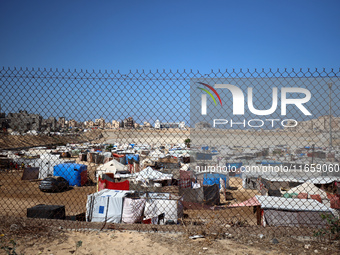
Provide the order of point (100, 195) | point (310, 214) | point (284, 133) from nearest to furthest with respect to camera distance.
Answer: point (310, 214) → point (284, 133) → point (100, 195)

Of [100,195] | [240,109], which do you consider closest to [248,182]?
[100,195]

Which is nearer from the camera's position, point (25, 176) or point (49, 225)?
point (49, 225)

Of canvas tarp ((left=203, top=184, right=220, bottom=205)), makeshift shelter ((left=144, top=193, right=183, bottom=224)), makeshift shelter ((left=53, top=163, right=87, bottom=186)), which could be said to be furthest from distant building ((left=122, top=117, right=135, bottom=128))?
makeshift shelter ((left=53, top=163, right=87, bottom=186))

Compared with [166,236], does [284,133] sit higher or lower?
higher

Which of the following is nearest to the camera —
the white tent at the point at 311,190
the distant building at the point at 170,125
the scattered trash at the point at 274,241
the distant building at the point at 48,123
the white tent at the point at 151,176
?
the scattered trash at the point at 274,241

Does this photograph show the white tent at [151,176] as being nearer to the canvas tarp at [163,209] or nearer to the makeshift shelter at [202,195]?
the makeshift shelter at [202,195]

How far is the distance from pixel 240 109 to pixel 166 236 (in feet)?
10.1

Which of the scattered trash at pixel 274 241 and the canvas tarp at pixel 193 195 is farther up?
the scattered trash at pixel 274 241

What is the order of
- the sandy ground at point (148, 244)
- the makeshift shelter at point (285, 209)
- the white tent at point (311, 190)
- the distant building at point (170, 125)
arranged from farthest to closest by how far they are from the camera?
the white tent at point (311, 190) → the makeshift shelter at point (285, 209) → the distant building at point (170, 125) → the sandy ground at point (148, 244)

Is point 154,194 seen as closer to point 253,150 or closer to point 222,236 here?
point 222,236

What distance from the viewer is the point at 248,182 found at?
67.1ft

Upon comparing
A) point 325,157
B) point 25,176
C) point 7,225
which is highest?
point 325,157

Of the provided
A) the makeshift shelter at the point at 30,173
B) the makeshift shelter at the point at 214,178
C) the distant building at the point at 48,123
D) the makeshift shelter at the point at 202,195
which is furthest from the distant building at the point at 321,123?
the makeshift shelter at the point at 30,173

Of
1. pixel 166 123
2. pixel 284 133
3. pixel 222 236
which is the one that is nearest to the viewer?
pixel 222 236
